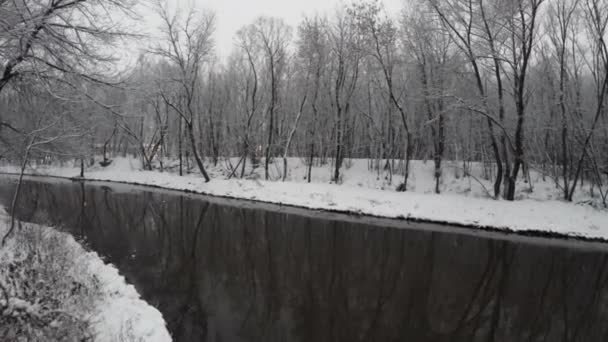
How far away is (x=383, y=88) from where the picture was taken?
2586 cm

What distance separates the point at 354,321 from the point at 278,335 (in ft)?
5.80

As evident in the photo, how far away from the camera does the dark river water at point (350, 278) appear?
6793 mm

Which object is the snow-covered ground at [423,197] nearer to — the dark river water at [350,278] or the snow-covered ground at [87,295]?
the dark river water at [350,278]

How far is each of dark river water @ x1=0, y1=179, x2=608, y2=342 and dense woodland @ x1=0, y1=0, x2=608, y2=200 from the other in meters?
4.47

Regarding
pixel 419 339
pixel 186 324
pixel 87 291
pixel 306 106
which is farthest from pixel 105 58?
pixel 306 106

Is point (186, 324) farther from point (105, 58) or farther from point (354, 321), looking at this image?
point (105, 58)

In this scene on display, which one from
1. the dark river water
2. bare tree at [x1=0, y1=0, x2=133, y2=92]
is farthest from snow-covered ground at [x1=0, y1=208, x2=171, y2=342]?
bare tree at [x1=0, y1=0, x2=133, y2=92]

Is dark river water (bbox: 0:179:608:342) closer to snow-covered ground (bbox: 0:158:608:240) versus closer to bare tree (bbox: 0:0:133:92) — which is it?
snow-covered ground (bbox: 0:158:608:240)

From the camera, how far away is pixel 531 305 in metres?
8.12

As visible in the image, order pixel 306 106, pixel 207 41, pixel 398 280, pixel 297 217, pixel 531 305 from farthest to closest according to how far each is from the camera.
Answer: pixel 306 106, pixel 207 41, pixel 297 217, pixel 398 280, pixel 531 305

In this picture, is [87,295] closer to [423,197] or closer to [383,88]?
[423,197]

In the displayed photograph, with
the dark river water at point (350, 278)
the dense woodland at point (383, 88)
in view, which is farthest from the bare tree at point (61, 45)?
the dark river water at point (350, 278)

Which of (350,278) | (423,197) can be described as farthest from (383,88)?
(350,278)

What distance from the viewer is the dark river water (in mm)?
6793
